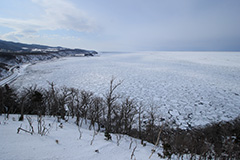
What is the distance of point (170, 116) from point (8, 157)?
12236 millimetres

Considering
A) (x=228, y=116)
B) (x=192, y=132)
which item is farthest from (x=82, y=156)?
(x=228, y=116)

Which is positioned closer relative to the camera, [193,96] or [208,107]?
[208,107]

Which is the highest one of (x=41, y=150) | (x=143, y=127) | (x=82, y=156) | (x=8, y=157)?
(x=8, y=157)

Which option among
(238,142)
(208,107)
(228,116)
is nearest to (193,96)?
(208,107)

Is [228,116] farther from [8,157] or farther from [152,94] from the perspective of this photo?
[8,157]

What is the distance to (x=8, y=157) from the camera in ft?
4.50

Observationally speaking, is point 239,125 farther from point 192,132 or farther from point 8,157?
point 8,157

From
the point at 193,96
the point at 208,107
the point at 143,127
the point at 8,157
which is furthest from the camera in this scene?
the point at 193,96

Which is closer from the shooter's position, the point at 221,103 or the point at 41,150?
the point at 41,150

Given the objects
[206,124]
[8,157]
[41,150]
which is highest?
[8,157]

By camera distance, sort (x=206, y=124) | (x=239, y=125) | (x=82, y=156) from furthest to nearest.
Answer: (x=206, y=124) → (x=239, y=125) → (x=82, y=156)

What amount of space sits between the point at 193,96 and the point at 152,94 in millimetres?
5498

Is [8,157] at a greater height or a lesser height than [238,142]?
greater

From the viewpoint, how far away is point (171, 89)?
17766mm
